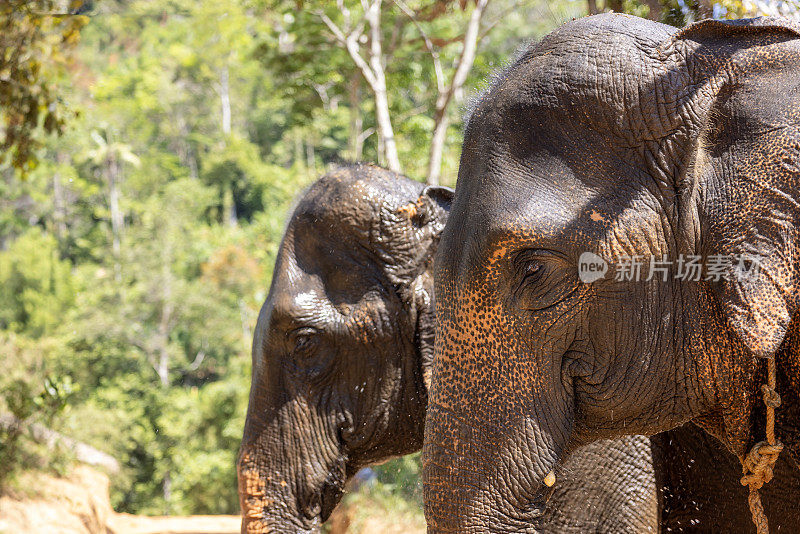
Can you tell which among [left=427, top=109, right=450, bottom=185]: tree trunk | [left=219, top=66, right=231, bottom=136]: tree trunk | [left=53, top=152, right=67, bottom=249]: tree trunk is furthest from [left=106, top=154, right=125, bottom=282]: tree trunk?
[left=427, top=109, right=450, bottom=185]: tree trunk

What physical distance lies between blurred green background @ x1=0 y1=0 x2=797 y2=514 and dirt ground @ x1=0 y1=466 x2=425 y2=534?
291 mm

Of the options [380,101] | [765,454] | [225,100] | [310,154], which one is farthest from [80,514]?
[225,100]

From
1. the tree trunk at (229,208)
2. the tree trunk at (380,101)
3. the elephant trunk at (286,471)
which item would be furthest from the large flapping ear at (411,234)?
the tree trunk at (229,208)

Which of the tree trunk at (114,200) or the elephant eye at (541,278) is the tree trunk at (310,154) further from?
the elephant eye at (541,278)

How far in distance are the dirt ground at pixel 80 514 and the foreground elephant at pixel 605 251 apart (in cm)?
728

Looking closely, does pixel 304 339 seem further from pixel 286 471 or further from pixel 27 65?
pixel 27 65

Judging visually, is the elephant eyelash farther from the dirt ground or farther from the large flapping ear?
the dirt ground

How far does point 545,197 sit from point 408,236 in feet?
4.89

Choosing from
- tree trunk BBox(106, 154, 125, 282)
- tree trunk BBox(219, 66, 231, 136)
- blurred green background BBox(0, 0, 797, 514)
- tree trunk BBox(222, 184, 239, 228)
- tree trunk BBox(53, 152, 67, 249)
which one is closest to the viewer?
blurred green background BBox(0, 0, 797, 514)

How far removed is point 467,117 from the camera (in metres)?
1.83

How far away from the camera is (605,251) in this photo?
154cm

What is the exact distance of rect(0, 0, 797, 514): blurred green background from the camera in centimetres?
711

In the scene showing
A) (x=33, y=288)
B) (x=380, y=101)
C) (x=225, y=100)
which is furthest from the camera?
(x=225, y=100)

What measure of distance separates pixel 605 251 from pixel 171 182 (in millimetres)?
39081
